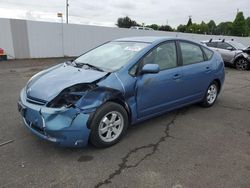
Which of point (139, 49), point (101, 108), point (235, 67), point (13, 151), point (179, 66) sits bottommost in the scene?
point (235, 67)

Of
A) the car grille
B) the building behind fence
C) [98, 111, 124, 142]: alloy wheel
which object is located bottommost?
the building behind fence

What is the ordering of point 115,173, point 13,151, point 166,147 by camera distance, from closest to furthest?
point 115,173 < point 13,151 < point 166,147

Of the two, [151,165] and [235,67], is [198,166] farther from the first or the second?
[235,67]

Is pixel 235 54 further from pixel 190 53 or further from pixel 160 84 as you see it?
pixel 160 84

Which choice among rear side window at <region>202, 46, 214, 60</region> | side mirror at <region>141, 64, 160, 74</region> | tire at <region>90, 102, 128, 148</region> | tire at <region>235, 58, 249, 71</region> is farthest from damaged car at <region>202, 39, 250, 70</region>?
tire at <region>90, 102, 128, 148</region>

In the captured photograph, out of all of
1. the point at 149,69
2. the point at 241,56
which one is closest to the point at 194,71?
the point at 149,69

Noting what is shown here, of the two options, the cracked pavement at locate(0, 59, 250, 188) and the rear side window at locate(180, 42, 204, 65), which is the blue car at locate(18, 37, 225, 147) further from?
the cracked pavement at locate(0, 59, 250, 188)

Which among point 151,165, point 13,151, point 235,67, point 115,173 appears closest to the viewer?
point 115,173

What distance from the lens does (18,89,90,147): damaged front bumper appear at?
3279 mm

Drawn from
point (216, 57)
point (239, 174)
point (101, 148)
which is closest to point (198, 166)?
point (239, 174)

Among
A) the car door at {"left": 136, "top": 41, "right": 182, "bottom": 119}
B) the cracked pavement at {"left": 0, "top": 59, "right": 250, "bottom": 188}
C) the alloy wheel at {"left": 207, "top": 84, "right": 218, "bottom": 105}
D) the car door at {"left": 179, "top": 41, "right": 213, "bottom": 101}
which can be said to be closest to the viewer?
the cracked pavement at {"left": 0, "top": 59, "right": 250, "bottom": 188}

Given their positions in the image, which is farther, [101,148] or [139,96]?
[139,96]

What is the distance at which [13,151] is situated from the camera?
11.8 ft

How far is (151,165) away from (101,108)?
0.98 metres
